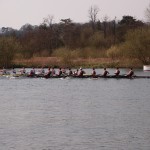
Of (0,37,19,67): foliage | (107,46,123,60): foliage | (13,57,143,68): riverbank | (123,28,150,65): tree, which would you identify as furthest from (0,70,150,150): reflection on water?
(0,37,19,67): foliage

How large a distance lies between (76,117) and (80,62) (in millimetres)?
42056

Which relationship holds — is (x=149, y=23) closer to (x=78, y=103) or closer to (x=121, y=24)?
(x=121, y=24)

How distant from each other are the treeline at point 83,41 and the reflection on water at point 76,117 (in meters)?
17.0

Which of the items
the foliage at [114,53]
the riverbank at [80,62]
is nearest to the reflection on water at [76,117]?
the riverbank at [80,62]

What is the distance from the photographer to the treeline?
6166cm

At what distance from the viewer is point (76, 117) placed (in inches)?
1093

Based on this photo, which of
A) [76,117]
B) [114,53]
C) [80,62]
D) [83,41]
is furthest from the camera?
[83,41]

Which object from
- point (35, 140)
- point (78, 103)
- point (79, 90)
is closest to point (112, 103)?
point (78, 103)

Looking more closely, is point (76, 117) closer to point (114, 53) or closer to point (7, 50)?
point (114, 53)

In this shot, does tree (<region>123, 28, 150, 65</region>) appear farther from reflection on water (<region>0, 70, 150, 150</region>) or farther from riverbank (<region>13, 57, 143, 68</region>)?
reflection on water (<region>0, 70, 150, 150</region>)

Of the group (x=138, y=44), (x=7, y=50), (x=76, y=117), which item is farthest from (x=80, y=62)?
(x=76, y=117)

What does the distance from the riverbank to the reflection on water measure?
67.0ft

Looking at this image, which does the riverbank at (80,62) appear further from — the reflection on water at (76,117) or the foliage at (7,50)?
the reflection on water at (76,117)

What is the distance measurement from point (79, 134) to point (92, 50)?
179 feet
